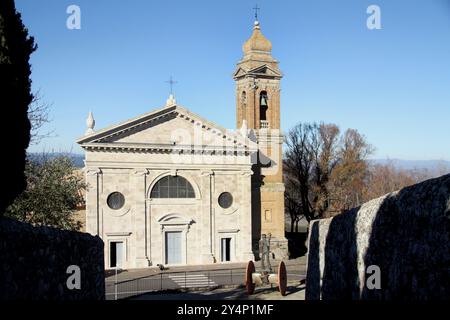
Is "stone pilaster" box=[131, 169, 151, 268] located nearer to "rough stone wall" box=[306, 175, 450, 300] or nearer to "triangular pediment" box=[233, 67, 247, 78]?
"triangular pediment" box=[233, 67, 247, 78]

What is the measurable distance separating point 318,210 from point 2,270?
4458cm

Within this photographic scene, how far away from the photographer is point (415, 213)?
28.8ft

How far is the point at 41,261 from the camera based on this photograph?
10.3m

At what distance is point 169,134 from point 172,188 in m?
3.33

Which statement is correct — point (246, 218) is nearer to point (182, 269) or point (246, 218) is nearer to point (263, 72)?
point (182, 269)

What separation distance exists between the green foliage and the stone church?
1346 centimetres

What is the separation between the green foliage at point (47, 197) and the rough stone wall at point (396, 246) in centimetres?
1094

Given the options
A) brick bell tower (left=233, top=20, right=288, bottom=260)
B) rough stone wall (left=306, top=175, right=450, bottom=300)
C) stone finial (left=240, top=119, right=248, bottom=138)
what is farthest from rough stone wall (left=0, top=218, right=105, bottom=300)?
brick bell tower (left=233, top=20, right=288, bottom=260)

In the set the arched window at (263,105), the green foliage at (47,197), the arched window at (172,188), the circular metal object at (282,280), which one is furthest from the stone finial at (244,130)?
the green foliage at (47,197)

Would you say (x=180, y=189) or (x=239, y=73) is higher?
(x=239, y=73)

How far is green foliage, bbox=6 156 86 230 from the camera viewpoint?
20752mm

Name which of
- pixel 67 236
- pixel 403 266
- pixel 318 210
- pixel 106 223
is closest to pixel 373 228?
pixel 403 266

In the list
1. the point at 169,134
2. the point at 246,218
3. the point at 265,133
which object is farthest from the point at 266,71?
the point at 246,218

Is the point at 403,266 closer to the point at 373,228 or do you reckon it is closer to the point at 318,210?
the point at 373,228
